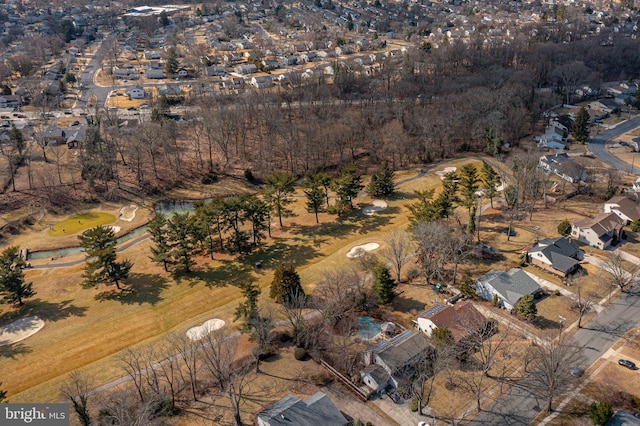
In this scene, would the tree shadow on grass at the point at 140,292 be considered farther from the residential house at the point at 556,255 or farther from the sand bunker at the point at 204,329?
the residential house at the point at 556,255

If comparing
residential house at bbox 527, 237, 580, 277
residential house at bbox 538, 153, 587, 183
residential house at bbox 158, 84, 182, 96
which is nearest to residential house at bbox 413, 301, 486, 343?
residential house at bbox 527, 237, 580, 277

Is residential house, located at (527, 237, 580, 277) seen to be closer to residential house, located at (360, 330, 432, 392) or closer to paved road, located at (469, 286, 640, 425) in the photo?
paved road, located at (469, 286, 640, 425)

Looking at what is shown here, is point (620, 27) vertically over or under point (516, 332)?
over

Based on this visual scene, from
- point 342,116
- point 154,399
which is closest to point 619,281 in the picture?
point 154,399

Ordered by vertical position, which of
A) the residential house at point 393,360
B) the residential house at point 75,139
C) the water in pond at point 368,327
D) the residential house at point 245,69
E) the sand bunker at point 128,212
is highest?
the residential house at point 245,69

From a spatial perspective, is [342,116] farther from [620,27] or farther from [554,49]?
[620,27]
